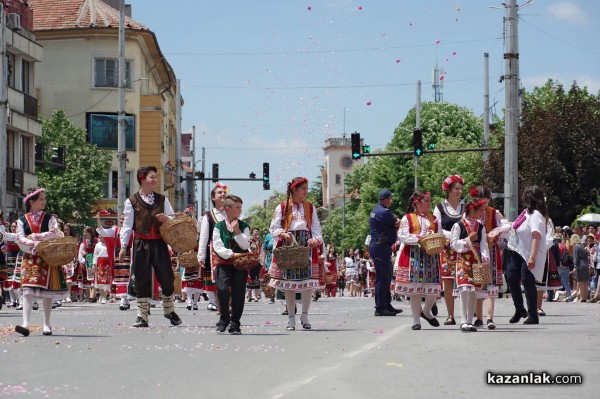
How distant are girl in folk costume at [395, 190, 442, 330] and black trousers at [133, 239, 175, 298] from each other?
292 cm

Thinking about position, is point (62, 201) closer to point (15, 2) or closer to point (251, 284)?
point (15, 2)

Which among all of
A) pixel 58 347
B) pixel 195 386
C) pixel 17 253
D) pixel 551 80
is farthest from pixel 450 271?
pixel 551 80

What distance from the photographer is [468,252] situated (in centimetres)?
1677

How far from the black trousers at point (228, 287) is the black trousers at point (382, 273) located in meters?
5.18

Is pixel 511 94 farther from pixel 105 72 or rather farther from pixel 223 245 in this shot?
pixel 105 72

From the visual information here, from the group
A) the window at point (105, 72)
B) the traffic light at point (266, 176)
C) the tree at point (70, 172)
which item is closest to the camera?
the tree at point (70, 172)

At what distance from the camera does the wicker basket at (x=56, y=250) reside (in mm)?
16266

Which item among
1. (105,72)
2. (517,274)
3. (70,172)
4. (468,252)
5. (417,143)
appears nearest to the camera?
(468,252)

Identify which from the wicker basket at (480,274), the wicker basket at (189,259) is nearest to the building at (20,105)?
the wicker basket at (189,259)

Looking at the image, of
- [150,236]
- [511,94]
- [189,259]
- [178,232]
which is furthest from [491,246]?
[511,94]

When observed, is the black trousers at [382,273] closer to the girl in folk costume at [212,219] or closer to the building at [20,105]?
the girl in folk costume at [212,219]

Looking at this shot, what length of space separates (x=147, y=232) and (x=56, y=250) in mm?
1452

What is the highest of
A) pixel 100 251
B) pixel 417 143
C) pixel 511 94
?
pixel 511 94

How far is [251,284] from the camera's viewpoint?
2981 cm
